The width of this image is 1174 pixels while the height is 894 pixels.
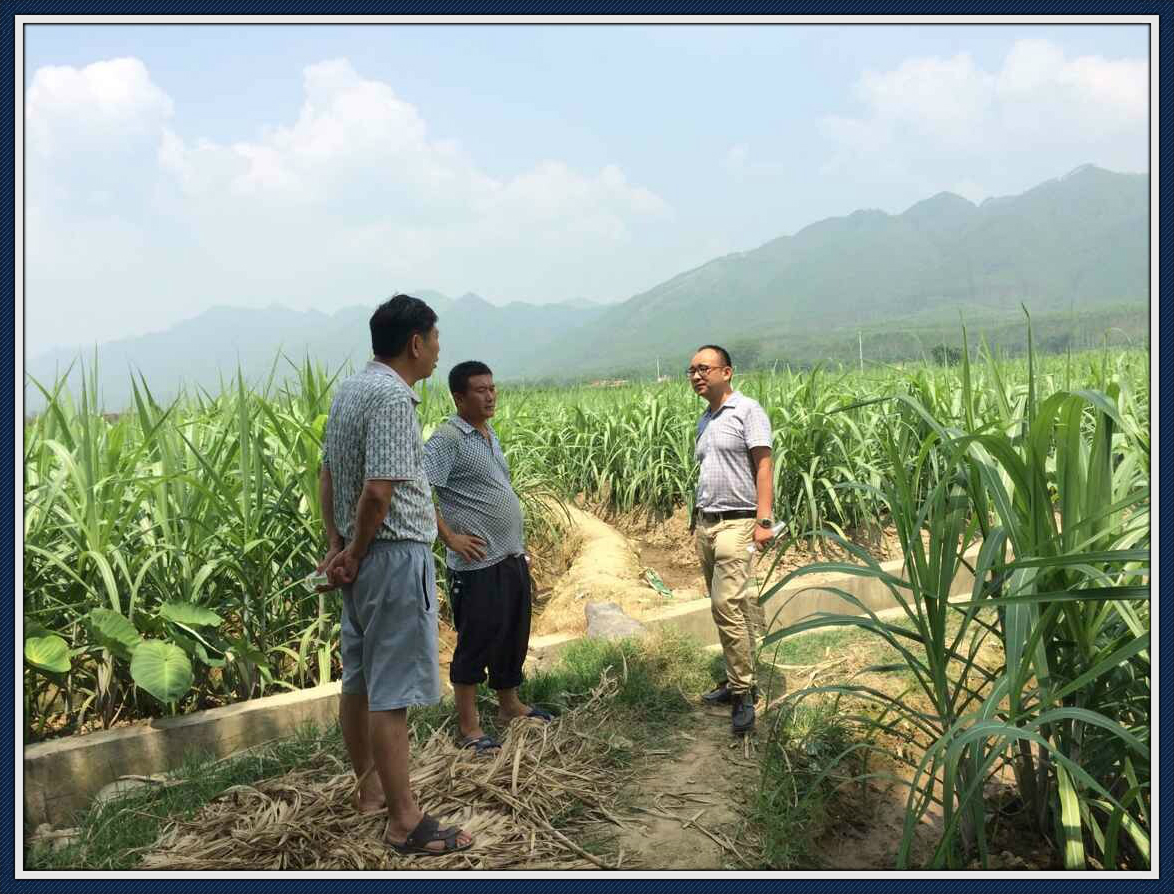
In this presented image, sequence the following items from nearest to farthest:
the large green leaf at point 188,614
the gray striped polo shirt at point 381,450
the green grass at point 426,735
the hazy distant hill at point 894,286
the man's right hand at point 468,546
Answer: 1. the gray striped polo shirt at point 381,450
2. the green grass at point 426,735
3. the large green leaf at point 188,614
4. the man's right hand at point 468,546
5. the hazy distant hill at point 894,286

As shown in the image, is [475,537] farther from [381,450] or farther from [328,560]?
[381,450]

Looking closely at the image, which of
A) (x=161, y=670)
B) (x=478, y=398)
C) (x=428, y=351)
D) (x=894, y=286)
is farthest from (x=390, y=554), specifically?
(x=894, y=286)

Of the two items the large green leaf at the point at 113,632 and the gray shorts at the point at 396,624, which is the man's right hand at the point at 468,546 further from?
the large green leaf at the point at 113,632

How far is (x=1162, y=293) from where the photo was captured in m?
2.00

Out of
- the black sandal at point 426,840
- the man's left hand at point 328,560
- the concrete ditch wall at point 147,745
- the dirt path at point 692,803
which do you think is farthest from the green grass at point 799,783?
the man's left hand at point 328,560

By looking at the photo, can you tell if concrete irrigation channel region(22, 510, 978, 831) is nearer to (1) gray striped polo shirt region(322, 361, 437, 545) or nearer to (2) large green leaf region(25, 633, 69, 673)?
(2) large green leaf region(25, 633, 69, 673)

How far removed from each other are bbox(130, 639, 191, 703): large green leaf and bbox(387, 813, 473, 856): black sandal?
1.01 m

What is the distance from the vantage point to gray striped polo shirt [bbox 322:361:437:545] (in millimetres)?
2283

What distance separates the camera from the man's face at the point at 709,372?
344 cm

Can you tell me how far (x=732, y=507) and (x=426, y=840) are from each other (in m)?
1.72

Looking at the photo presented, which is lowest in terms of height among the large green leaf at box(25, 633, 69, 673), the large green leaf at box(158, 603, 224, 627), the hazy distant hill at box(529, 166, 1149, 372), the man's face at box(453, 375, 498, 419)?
the large green leaf at box(25, 633, 69, 673)

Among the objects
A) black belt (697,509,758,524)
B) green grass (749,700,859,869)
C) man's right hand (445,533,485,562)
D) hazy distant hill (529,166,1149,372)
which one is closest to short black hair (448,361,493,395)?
man's right hand (445,533,485,562)

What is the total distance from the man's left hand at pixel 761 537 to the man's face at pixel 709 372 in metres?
0.59

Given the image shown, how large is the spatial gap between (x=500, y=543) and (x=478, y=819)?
101 cm
